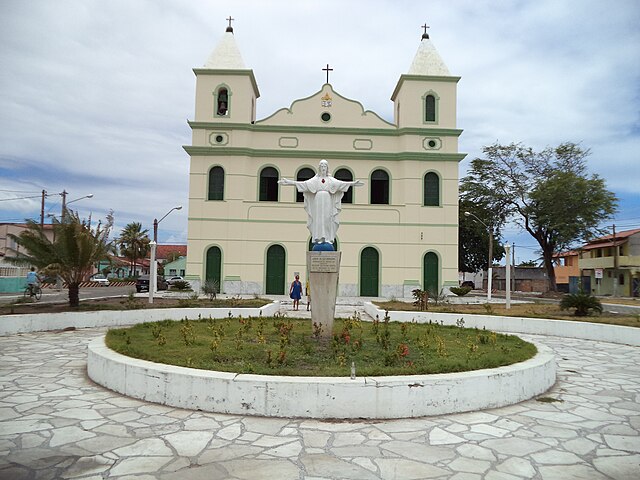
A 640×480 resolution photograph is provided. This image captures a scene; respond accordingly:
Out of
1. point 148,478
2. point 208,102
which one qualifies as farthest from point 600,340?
point 208,102

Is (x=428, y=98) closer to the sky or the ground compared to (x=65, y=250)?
closer to the sky

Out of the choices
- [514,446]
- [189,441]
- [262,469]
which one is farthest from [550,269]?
[262,469]

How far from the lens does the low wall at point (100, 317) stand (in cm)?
1153

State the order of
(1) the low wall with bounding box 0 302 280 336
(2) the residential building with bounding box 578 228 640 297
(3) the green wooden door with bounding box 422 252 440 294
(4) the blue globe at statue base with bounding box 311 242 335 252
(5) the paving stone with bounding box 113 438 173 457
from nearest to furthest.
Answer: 1. (5) the paving stone with bounding box 113 438 173 457
2. (4) the blue globe at statue base with bounding box 311 242 335 252
3. (1) the low wall with bounding box 0 302 280 336
4. (3) the green wooden door with bounding box 422 252 440 294
5. (2) the residential building with bounding box 578 228 640 297

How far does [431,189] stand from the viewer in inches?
1013

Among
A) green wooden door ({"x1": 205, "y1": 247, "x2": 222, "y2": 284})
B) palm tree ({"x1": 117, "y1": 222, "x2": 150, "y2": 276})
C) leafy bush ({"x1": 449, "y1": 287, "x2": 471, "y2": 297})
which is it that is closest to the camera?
leafy bush ({"x1": 449, "y1": 287, "x2": 471, "y2": 297})

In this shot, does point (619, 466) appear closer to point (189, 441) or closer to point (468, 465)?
point (468, 465)

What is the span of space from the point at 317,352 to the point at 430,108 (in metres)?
21.3

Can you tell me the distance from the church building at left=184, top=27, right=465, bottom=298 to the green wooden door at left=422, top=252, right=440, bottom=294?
0.17ft

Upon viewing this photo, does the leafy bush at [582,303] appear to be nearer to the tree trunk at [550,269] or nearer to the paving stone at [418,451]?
the paving stone at [418,451]

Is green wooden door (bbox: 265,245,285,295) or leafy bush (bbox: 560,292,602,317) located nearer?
leafy bush (bbox: 560,292,602,317)

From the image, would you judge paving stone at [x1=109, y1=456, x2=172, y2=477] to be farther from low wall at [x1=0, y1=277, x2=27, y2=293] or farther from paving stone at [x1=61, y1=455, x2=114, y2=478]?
low wall at [x1=0, y1=277, x2=27, y2=293]

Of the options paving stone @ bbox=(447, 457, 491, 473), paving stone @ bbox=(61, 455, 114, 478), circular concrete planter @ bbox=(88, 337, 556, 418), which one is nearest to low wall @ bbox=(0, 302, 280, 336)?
circular concrete planter @ bbox=(88, 337, 556, 418)

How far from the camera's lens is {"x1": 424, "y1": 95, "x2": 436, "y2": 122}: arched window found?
85.0 ft
